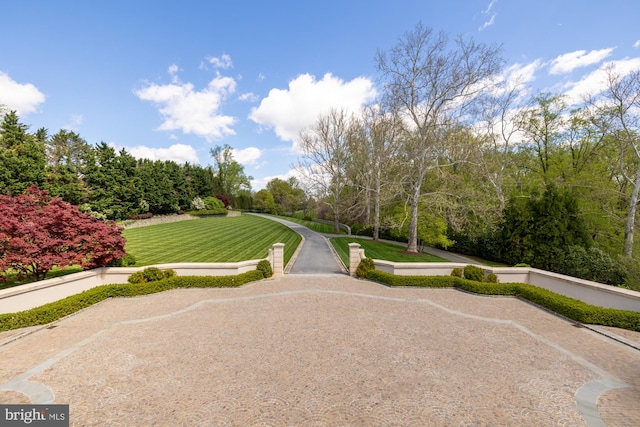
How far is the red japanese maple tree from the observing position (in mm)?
9336

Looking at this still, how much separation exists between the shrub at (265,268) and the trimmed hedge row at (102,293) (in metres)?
0.20

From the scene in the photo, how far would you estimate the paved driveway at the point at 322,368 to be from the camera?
470 centimetres

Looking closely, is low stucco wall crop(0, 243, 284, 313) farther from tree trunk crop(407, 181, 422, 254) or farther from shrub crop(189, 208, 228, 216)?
shrub crop(189, 208, 228, 216)

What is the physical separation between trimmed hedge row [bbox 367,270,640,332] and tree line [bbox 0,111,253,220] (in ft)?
107

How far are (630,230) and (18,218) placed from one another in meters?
34.2

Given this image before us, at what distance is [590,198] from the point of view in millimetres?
20188

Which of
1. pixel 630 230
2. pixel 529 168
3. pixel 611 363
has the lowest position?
pixel 611 363

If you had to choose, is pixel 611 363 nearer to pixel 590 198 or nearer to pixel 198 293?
pixel 198 293

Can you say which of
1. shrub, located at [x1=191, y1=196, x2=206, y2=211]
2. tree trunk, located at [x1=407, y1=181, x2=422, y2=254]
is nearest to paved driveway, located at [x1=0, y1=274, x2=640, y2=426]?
tree trunk, located at [x1=407, y1=181, x2=422, y2=254]

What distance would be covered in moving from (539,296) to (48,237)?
68.8 feet

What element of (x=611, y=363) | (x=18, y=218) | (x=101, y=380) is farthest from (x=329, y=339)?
(x=18, y=218)

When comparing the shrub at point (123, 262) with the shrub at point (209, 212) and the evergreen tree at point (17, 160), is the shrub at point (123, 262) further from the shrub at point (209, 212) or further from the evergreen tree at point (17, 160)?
the shrub at point (209, 212)

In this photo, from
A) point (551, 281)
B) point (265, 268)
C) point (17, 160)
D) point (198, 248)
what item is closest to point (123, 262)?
point (265, 268)

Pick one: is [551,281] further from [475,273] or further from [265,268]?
[265,268]
